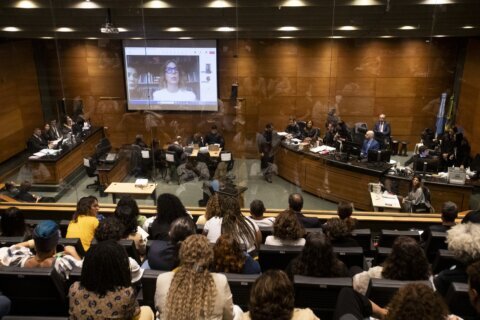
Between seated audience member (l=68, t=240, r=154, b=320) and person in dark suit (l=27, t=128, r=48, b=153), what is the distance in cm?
768

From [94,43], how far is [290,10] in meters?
4.12

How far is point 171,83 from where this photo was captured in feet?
29.7

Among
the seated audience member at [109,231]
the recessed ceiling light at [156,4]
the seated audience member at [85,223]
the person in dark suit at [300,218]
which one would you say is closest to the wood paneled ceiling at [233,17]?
the recessed ceiling light at [156,4]

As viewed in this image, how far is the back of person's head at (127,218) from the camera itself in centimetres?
365

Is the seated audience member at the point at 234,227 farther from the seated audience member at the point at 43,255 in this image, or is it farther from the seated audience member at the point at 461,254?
the seated audience member at the point at 461,254

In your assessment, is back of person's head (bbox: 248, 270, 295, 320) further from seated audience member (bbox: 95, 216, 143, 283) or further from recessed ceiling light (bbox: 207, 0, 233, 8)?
recessed ceiling light (bbox: 207, 0, 233, 8)

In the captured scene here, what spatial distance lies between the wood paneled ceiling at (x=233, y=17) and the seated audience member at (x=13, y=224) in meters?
5.06

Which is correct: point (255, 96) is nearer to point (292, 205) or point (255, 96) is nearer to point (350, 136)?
point (350, 136)

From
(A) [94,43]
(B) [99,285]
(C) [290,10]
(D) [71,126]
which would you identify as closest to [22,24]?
(A) [94,43]

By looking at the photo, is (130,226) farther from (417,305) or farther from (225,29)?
(225,29)

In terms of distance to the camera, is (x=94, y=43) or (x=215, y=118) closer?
(x=94, y=43)

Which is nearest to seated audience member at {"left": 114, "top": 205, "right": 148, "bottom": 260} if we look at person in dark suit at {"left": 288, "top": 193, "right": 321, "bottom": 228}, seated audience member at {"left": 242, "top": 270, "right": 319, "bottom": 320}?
person in dark suit at {"left": 288, "top": 193, "right": 321, "bottom": 228}

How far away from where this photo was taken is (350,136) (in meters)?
9.59

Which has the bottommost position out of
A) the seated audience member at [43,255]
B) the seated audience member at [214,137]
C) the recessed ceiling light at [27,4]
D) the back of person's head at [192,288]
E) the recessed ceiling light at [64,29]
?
the seated audience member at [214,137]
